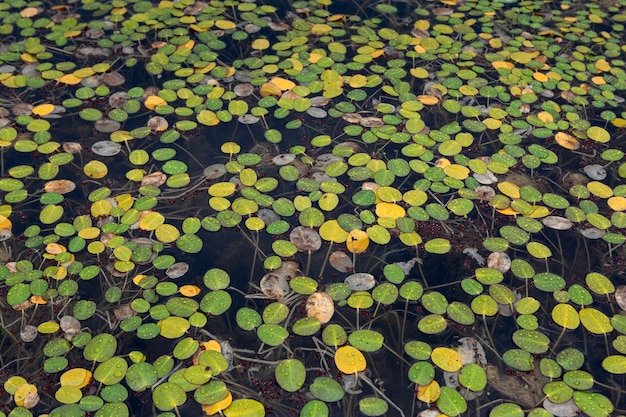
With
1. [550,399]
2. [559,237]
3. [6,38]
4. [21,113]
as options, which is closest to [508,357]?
[550,399]

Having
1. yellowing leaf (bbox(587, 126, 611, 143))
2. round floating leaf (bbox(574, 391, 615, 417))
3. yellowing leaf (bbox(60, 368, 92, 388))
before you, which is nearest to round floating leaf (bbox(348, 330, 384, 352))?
round floating leaf (bbox(574, 391, 615, 417))

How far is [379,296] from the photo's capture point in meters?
2.38

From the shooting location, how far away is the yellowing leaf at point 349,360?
84.7 inches

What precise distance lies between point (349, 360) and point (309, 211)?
2.53 ft

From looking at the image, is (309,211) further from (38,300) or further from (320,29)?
(320,29)

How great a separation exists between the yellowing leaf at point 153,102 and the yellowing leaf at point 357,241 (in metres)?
1.38

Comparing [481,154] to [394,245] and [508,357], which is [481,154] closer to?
[394,245]

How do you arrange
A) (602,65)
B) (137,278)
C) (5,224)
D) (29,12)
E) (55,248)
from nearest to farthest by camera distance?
(137,278), (55,248), (5,224), (602,65), (29,12)

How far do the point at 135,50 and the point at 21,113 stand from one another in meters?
0.81

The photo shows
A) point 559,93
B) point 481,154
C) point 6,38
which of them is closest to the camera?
point 481,154

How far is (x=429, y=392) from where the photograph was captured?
210 centimetres

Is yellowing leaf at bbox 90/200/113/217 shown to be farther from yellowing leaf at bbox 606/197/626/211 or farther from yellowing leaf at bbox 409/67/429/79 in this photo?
yellowing leaf at bbox 606/197/626/211

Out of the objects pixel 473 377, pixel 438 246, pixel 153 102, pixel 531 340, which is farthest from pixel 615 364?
pixel 153 102

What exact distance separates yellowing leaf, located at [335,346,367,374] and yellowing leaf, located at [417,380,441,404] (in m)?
0.22
